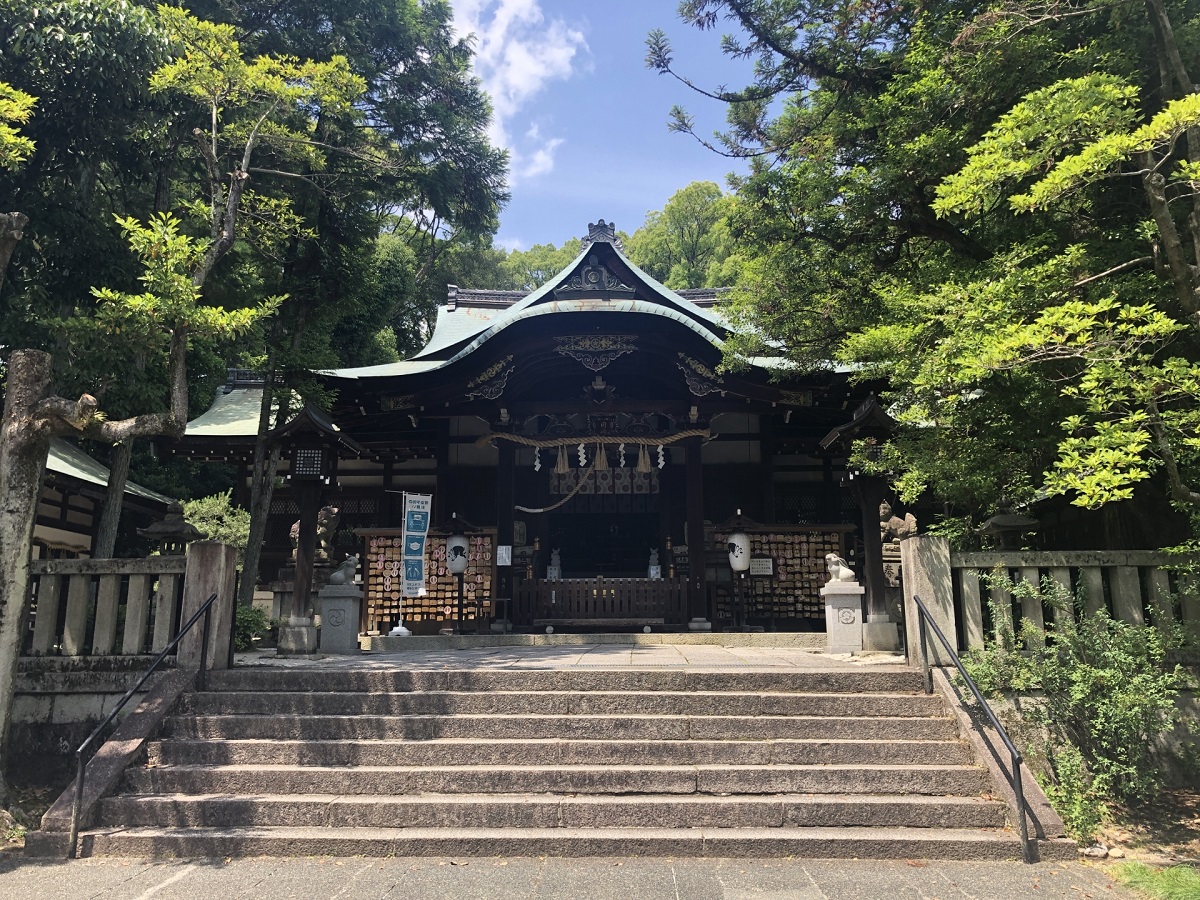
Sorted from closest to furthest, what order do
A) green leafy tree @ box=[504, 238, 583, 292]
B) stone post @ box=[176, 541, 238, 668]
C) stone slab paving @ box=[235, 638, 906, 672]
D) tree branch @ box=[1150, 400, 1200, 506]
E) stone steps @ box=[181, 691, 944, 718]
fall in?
tree branch @ box=[1150, 400, 1200, 506] < stone steps @ box=[181, 691, 944, 718] < stone post @ box=[176, 541, 238, 668] < stone slab paving @ box=[235, 638, 906, 672] < green leafy tree @ box=[504, 238, 583, 292]

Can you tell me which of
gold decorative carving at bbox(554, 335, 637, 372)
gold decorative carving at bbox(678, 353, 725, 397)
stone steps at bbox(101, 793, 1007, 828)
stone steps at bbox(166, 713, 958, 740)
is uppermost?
gold decorative carving at bbox(554, 335, 637, 372)

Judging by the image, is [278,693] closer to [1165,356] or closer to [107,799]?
[107,799]

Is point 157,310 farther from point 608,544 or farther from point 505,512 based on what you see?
point 608,544

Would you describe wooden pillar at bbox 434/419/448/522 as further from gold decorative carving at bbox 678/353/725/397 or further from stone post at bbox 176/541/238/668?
stone post at bbox 176/541/238/668

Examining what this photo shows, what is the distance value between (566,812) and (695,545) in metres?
7.24

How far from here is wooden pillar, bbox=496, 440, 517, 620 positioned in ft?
40.7

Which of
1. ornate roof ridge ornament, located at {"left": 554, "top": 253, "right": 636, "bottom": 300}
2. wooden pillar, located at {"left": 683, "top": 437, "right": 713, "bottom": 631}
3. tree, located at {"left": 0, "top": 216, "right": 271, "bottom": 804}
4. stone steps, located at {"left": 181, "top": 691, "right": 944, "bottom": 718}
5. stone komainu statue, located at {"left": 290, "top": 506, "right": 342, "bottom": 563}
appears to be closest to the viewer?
tree, located at {"left": 0, "top": 216, "right": 271, "bottom": 804}

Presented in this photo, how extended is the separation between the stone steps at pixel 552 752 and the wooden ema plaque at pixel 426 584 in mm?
6153

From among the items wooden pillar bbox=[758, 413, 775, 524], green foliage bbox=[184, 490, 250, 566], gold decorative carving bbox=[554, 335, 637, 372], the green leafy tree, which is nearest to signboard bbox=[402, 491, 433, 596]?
gold decorative carving bbox=[554, 335, 637, 372]

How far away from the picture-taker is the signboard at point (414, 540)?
10867 millimetres

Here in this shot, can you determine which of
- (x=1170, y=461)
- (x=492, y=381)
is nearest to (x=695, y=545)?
(x=492, y=381)

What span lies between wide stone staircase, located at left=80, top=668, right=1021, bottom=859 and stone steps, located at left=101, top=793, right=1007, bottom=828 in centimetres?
1

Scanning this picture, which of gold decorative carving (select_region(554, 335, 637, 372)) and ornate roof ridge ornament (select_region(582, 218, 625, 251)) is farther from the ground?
ornate roof ridge ornament (select_region(582, 218, 625, 251))

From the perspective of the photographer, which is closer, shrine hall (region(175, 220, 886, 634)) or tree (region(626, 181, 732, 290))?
shrine hall (region(175, 220, 886, 634))
